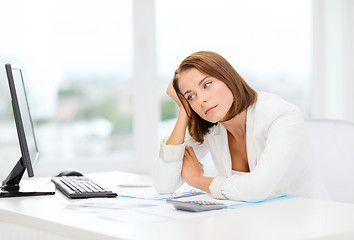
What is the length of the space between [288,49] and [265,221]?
2.68 metres

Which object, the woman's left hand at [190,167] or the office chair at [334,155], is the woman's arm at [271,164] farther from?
the office chair at [334,155]

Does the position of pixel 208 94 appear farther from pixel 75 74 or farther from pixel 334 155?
pixel 75 74

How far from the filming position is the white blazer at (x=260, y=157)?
1524 millimetres

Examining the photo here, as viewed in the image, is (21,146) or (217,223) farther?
(21,146)

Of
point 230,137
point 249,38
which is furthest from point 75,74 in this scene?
point 230,137

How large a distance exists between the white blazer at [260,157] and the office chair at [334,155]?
159 millimetres

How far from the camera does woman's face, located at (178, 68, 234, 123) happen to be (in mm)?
1744

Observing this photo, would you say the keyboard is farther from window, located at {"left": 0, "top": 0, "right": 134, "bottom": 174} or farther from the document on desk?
window, located at {"left": 0, "top": 0, "right": 134, "bottom": 174}

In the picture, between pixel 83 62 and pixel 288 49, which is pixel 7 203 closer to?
pixel 83 62

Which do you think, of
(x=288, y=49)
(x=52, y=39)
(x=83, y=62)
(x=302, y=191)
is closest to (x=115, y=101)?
(x=83, y=62)

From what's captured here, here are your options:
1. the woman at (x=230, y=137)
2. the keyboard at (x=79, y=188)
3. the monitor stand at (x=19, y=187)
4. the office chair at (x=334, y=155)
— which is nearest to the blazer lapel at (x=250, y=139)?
the woman at (x=230, y=137)

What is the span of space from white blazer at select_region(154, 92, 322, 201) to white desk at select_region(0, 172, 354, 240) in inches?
3.5

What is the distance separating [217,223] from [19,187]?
A: 861 mm

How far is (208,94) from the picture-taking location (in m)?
1.74
